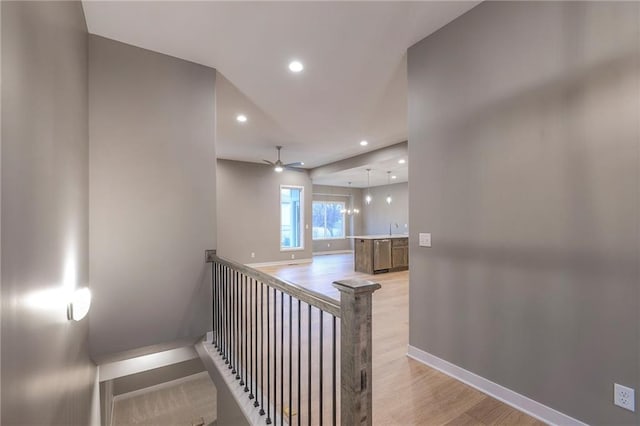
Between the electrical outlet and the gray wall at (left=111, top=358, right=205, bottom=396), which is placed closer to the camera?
the electrical outlet

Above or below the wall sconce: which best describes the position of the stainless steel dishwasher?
below

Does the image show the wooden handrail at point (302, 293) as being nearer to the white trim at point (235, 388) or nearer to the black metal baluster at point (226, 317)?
the black metal baluster at point (226, 317)

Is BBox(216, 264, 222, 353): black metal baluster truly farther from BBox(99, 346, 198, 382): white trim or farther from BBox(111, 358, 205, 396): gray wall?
BBox(111, 358, 205, 396): gray wall

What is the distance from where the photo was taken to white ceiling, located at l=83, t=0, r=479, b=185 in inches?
91.0

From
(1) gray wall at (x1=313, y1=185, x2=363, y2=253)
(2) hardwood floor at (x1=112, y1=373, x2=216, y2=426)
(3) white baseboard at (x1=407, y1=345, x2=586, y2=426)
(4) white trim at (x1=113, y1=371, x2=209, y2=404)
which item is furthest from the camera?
(1) gray wall at (x1=313, y1=185, x2=363, y2=253)

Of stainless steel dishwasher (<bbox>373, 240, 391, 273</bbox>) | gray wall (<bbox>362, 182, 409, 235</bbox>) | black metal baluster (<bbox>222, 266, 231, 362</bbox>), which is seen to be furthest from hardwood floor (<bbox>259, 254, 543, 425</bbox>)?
gray wall (<bbox>362, 182, 409, 235</bbox>)

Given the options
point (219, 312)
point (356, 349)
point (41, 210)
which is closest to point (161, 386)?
point (219, 312)

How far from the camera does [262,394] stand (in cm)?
218

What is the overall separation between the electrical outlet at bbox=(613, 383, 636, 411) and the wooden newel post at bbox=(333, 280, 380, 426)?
150 centimetres

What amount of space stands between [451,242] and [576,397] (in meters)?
1.23

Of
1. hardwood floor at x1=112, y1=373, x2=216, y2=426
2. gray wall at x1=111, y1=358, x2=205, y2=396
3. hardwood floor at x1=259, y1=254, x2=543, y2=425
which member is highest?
hardwood floor at x1=259, y1=254, x2=543, y2=425

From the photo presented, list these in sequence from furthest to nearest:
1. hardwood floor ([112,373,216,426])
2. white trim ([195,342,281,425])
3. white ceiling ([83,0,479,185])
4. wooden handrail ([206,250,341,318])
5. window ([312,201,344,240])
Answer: window ([312,201,344,240]), hardwood floor ([112,373,216,426]), white ceiling ([83,0,479,185]), white trim ([195,342,281,425]), wooden handrail ([206,250,341,318])

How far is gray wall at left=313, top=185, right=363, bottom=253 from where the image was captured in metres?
11.7

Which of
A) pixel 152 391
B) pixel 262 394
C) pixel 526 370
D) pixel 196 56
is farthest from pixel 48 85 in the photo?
pixel 152 391
